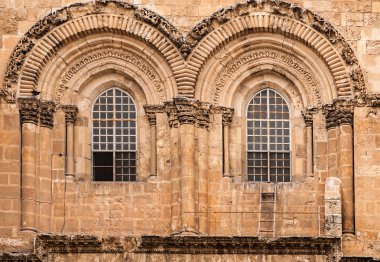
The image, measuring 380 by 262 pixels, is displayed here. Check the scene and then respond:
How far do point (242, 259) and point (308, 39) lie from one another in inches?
239

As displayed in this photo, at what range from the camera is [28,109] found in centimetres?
4547

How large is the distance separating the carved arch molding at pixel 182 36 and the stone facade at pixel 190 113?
25 mm

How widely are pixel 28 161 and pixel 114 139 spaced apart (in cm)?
242

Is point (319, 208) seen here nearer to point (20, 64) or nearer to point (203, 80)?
point (203, 80)

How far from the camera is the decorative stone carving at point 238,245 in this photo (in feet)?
144

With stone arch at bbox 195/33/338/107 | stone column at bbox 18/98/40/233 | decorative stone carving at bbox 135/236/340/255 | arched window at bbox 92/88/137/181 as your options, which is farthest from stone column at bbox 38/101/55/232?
stone arch at bbox 195/33/338/107

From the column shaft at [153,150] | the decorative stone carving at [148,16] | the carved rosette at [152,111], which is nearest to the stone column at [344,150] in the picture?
the carved rosette at [152,111]

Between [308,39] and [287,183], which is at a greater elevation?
[308,39]

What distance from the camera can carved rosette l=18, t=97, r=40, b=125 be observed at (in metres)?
45.4

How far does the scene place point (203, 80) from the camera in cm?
4619

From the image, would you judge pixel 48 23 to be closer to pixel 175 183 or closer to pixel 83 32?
pixel 83 32

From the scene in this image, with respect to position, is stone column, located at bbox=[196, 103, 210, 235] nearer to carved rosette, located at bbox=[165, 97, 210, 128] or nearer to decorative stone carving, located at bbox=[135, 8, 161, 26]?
carved rosette, located at bbox=[165, 97, 210, 128]

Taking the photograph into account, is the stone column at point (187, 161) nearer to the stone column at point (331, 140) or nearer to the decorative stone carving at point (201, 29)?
the decorative stone carving at point (201, 29)

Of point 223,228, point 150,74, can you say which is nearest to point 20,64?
point 150,74
